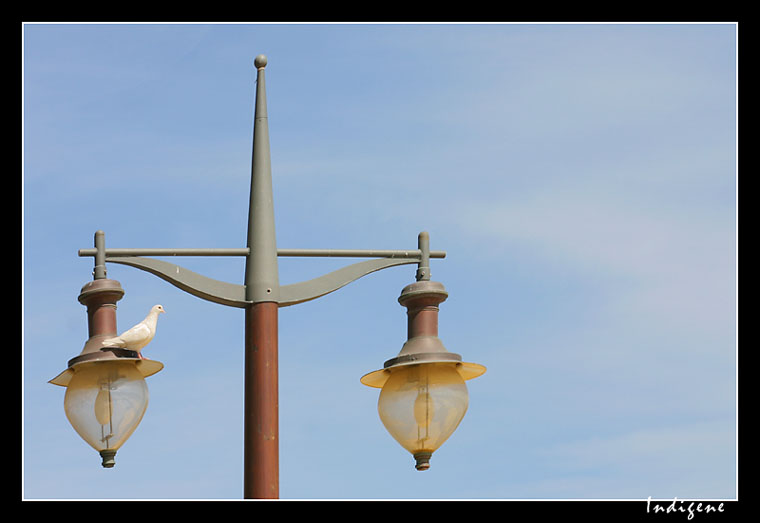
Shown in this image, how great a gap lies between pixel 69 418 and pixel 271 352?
4.56 feet

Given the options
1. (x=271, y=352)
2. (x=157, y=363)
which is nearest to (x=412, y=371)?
(x=271, y=352)

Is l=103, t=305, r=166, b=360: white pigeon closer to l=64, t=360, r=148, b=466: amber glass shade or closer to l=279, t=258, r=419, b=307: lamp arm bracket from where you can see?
l=64, t=360, r=148, b=466: amber glass shade

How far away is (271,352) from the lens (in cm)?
945

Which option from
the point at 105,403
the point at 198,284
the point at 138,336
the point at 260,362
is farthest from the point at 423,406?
the point at 105,403

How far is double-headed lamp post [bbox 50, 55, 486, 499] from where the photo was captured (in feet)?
30.9

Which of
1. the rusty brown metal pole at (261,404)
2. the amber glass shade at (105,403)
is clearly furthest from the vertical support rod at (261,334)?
the amber glass shade at (105,403)

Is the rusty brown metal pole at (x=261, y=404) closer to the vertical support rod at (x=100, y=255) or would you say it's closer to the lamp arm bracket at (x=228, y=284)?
the lamp arm bracket at (x=228, y=284)

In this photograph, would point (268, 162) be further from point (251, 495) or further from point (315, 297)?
point (251, 495)

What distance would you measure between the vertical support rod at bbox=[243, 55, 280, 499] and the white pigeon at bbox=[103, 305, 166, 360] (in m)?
0.63

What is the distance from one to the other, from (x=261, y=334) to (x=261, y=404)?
45 centimetres

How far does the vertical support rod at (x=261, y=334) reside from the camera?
9.20 metres

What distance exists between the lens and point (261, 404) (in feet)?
30.7

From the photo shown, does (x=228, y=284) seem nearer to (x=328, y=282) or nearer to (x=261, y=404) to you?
(x=328, y=282)

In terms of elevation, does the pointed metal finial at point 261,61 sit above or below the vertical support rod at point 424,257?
above
